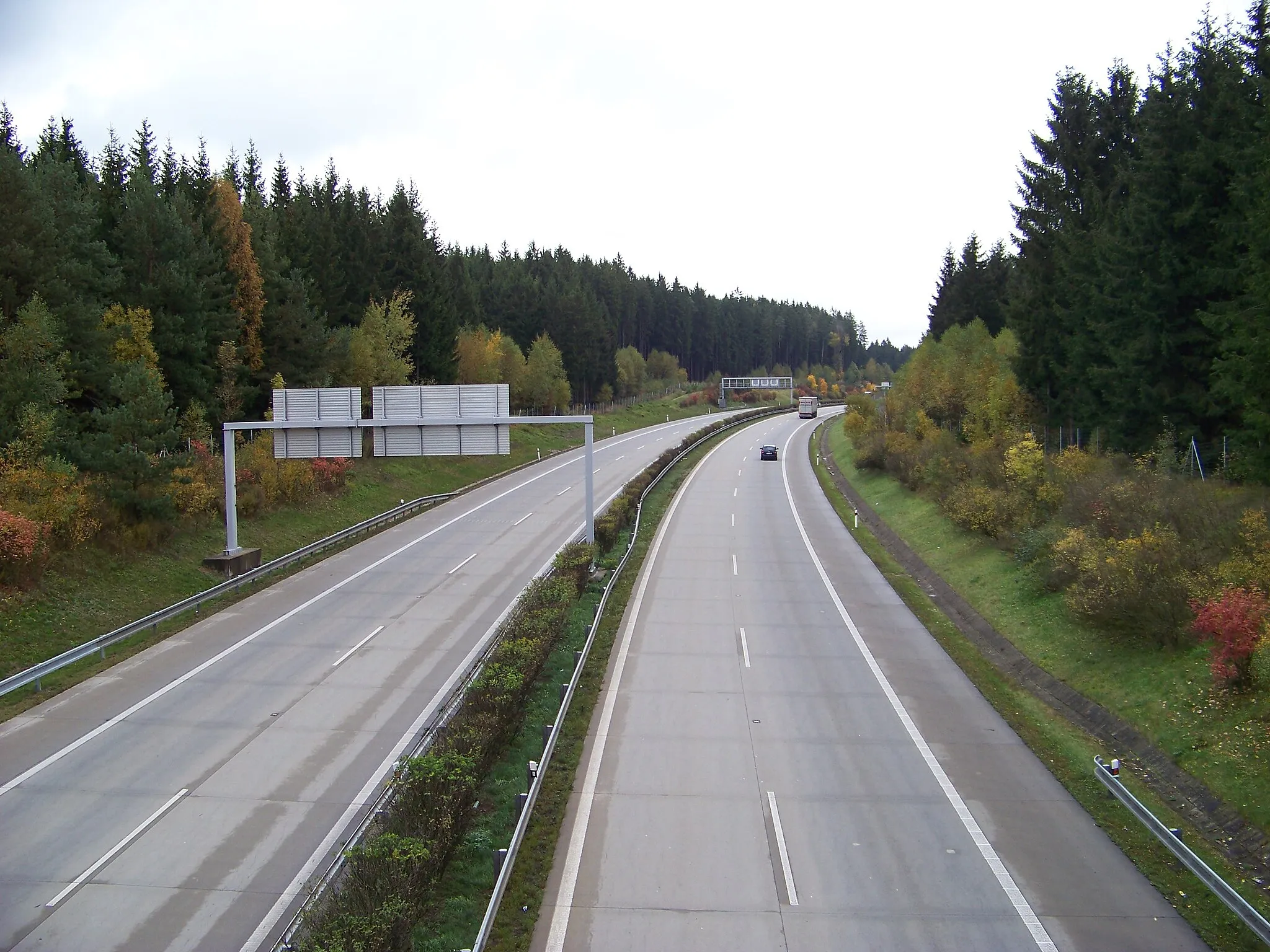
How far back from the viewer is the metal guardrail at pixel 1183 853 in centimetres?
1047

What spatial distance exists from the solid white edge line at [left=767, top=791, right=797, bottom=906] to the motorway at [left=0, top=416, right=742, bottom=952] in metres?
6.60

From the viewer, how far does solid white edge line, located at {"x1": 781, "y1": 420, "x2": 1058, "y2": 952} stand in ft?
36.2

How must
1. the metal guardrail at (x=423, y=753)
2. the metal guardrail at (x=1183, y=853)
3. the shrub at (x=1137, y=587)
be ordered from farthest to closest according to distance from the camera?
the shrub at (x=1137, y=587), the metal guardrail at (x=423, y=753), the metal guardrail at (x=1183, y=853)

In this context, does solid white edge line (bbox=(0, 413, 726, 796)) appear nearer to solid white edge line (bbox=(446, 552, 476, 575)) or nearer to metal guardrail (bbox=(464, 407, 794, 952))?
solid white edge line (bbox=(446, 552, 476, 575))

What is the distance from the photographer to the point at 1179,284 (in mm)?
28531

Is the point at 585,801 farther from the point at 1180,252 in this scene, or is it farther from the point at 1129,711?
the point at 1180,252

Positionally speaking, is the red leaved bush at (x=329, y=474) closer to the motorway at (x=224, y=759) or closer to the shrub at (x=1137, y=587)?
the motorway at (x=224, y=759)

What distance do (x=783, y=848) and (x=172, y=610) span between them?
755 inches

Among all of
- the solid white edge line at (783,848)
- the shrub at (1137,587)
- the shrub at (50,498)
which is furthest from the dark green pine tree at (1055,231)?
the shrub at (50,498)

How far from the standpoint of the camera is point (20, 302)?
103ft

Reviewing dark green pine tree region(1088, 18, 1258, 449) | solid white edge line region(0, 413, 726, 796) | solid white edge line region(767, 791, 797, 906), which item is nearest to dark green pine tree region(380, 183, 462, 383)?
solid white edge line region(0, 413, 726, 796)

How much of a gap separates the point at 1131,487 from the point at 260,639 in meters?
23.8

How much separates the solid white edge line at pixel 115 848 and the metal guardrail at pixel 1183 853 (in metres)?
15.0

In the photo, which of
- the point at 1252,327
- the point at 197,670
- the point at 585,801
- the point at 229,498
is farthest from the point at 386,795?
the point at 1252,327
